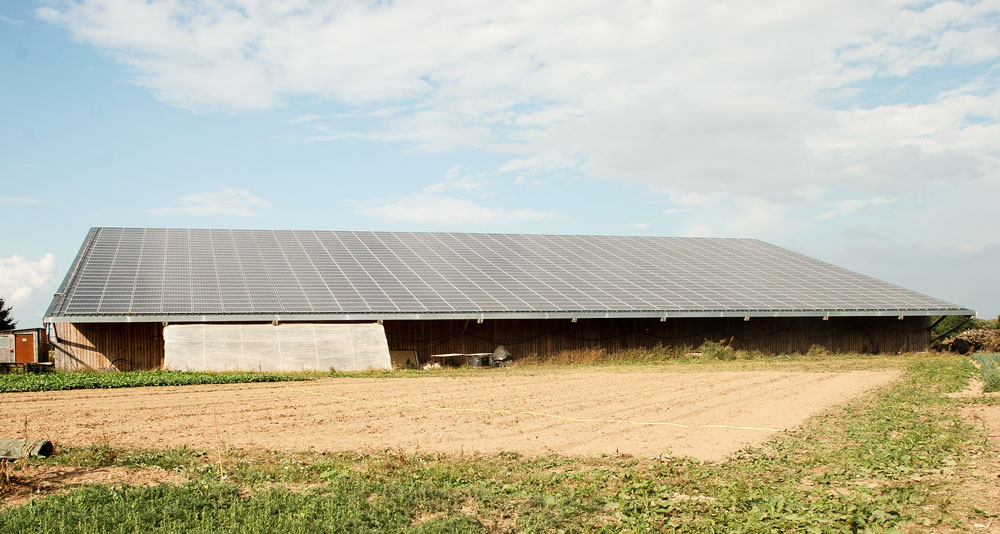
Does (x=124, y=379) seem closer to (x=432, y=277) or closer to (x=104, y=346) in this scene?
(x=104, y=346)

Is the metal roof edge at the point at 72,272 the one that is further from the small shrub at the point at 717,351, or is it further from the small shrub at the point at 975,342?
the small shrub at the point at 975,342

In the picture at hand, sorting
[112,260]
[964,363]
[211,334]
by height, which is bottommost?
[964,363]

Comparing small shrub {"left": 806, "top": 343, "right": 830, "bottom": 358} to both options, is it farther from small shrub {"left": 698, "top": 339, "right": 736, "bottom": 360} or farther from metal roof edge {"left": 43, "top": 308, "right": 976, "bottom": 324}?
small shrub {"left": 698, "top": 339, "right": 736, "bottom": 360}

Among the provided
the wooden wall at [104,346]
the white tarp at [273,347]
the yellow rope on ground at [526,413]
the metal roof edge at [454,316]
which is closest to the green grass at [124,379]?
the white tarp at [273,347]

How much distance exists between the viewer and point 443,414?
13.2 m

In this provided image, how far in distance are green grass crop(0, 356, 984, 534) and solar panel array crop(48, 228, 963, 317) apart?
49.0ft

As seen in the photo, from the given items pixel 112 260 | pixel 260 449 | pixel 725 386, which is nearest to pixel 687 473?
pixel 260 449

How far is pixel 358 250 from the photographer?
31.3m

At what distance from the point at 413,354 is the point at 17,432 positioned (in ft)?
46.4

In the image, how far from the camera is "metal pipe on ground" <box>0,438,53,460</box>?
859cm

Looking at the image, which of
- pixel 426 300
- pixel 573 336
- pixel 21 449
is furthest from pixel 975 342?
pixel 21 449

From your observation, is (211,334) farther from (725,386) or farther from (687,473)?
(687,473)

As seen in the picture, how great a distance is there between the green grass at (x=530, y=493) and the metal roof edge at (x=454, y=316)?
1315cm

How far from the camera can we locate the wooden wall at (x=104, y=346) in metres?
22.2
